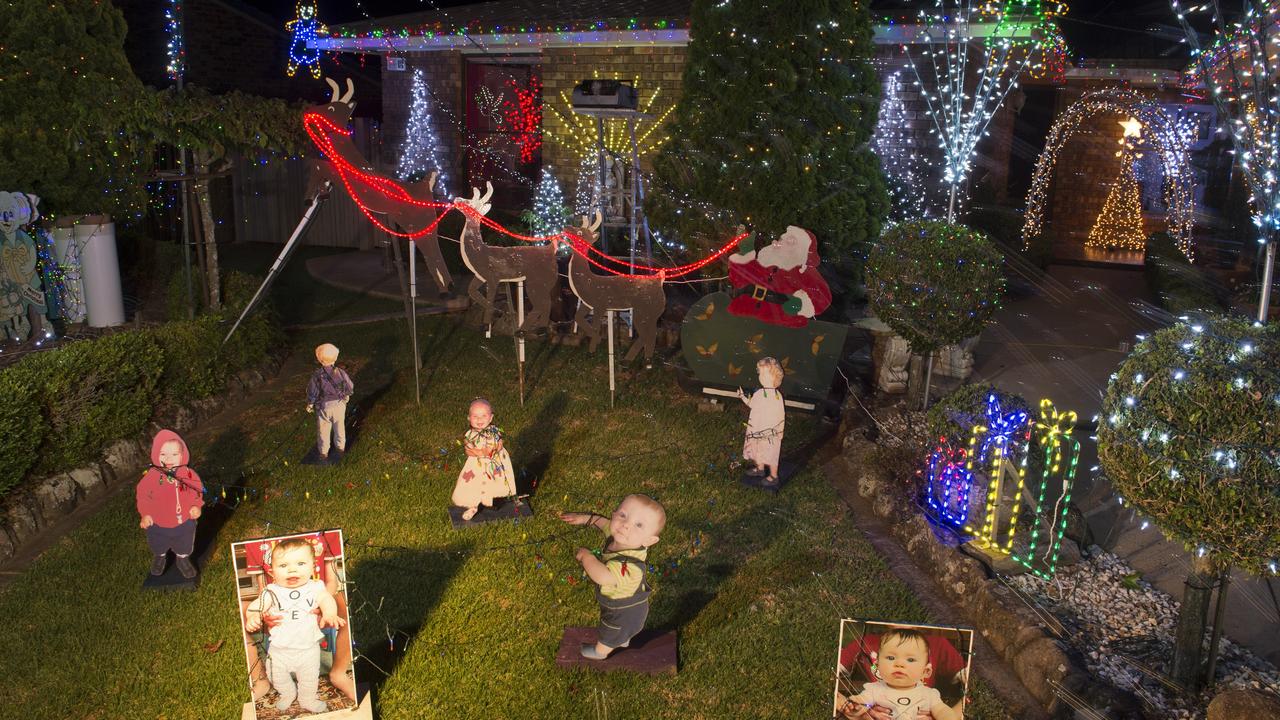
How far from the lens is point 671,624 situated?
702cm

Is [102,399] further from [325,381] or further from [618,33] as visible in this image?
[618,33]

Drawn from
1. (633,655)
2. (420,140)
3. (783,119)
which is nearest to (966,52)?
(783,119)

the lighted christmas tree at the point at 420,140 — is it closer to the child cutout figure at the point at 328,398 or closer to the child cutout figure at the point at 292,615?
the child cutout figure at the point at 328,398

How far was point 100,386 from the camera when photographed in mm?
9117

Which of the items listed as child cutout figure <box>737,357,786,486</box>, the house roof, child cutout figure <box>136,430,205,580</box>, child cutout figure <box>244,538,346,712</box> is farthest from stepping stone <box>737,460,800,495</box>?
the house roof

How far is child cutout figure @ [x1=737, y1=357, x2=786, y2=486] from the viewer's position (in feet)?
28.9

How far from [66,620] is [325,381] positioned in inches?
121

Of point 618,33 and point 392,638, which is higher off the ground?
point 618,33

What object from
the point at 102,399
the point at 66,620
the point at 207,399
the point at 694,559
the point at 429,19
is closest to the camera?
the point at 66,620

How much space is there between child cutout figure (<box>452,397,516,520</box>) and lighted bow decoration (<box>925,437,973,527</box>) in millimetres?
3542

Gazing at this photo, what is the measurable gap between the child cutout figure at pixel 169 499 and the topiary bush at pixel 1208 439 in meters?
6.27

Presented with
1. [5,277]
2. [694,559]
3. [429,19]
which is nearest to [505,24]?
[429,19]

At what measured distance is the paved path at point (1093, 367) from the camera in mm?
7411

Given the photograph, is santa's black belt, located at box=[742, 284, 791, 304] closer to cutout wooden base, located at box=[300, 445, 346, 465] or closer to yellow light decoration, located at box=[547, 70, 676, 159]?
cutout wooden base, located at box=[300, 445, 346, 465]
